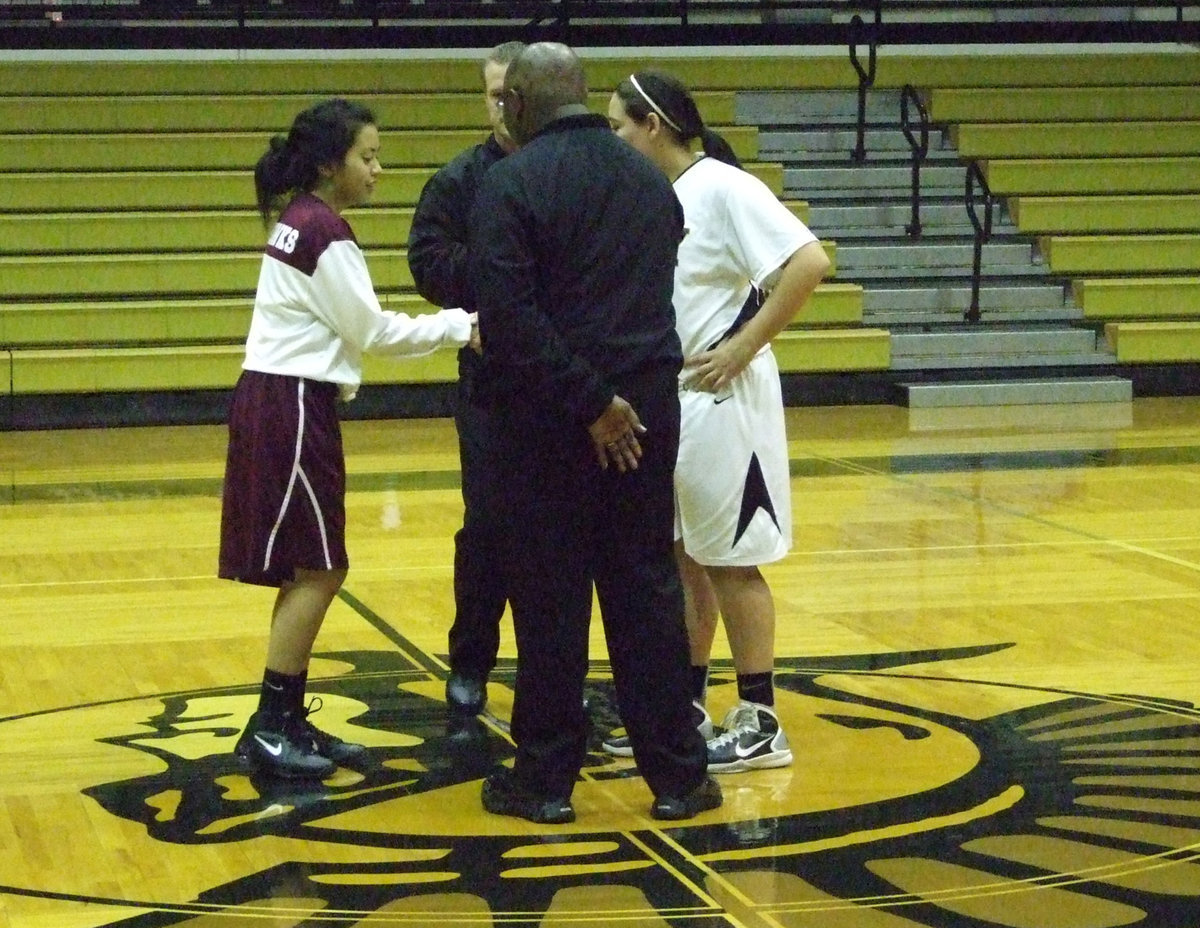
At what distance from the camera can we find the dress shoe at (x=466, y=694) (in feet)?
13.5

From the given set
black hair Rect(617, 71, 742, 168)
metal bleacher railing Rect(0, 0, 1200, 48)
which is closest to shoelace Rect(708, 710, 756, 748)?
black hair Rect(617, 71, 742, 168)

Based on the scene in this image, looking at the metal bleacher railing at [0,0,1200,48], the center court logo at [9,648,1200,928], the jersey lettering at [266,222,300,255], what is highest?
the metal bleacher railing at [0,0,1200,48]

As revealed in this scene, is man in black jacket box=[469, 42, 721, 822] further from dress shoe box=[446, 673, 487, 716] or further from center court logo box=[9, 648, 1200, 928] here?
dress shoe box=[446, 673, 487, 716]

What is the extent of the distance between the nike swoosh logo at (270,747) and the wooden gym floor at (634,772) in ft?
0.21

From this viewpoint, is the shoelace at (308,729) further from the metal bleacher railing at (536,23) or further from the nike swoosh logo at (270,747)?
the metal bleacher railing at (536,23)

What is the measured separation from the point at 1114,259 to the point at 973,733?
789 centimetres

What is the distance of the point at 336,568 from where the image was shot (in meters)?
3.69

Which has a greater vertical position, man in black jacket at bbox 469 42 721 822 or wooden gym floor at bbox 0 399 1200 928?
man in black jacket at bbox 469 42 721 822

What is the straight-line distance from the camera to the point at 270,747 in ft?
12.0

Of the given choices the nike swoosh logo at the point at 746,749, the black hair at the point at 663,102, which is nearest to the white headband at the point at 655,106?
the black hair at the point at 663,102

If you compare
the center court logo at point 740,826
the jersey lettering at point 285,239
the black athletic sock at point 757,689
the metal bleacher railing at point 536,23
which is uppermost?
the metal bleacher railing at point 536,23

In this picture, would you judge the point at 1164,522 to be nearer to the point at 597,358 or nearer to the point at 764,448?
the point at 764,448

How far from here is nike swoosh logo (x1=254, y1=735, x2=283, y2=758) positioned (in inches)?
144

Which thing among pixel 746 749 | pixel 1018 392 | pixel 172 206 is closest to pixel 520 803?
pixel 746 749
